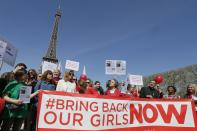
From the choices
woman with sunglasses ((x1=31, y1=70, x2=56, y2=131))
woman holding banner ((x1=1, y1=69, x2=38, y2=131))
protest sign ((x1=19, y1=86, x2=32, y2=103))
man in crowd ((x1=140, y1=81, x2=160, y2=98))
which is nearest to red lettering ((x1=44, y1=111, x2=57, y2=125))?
woman holding banner ((x1=1, y1=69, x2=38, y2=131))

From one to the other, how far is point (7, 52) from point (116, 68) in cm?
445

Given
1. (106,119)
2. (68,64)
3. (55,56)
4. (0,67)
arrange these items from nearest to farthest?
(106,119)
(0,67)
(68,64)
(55,56)

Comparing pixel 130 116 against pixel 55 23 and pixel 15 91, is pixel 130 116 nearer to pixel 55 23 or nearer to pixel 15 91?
pixel 15 91

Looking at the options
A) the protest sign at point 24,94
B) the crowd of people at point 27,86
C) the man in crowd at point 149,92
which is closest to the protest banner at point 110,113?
the crowd of people at point 27,86

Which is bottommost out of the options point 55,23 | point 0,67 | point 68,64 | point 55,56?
point 0,67

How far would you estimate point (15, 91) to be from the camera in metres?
5.78

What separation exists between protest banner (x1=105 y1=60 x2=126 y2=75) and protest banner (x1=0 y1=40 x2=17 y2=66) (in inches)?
151

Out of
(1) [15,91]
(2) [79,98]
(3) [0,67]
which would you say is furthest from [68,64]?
(1) [15,91]

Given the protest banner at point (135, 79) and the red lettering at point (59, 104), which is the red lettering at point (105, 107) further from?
the protest banner at point (135, 79)

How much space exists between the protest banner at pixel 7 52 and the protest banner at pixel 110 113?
7.85ft

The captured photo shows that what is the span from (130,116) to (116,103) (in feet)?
→ 1.60

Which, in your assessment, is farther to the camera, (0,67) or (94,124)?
Result: (0,67)

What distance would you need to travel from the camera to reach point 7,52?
27.5 ft

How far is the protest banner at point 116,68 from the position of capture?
11.0m
